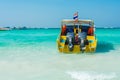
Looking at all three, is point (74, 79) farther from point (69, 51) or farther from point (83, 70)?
point (69, 51)

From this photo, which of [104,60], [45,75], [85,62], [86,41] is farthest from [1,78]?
[86,41]

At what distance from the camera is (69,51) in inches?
492

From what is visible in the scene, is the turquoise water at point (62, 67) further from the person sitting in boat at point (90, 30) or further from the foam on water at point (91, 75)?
the person sitting in boat at point (90, 30)

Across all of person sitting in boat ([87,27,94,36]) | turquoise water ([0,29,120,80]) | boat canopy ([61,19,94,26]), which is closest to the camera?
turquoise water ([0,29,120,80])

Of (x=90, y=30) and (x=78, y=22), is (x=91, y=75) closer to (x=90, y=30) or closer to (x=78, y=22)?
(x=90, y=30)

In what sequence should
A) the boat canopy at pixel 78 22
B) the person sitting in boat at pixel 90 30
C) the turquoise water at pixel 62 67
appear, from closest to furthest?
the turquoise water at pixel 62 67
the person sitting in boat at pixel 90 30
the boat canopy at pixel 78 22

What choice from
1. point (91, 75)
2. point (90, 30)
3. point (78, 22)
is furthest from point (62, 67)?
point (78, 22)

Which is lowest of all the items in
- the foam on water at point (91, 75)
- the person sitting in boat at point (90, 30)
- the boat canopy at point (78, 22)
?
the person sitting in boat at point (90, 30)

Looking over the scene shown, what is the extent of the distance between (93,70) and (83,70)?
32cm

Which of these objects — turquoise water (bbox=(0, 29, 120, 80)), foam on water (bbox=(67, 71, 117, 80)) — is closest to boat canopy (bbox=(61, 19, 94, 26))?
turquoise water (bbox=(0, 29, 120, 80))

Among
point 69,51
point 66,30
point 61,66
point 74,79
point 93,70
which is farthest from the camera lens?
point 66,30

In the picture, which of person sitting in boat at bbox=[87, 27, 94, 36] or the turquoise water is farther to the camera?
person sitting in boat at bbox=[87, 27, 94, 36]

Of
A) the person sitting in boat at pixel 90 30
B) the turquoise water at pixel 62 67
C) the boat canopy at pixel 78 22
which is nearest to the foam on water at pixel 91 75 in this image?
the turquoise water at pixel 62 67

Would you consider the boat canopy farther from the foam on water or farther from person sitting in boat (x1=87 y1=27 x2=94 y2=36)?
the foam on water
